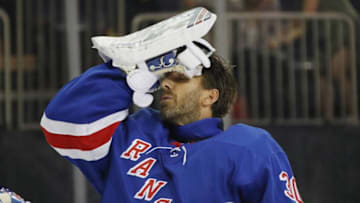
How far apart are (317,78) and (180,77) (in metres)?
1.92

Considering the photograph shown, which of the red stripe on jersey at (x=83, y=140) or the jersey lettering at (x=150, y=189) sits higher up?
the red stripe on jersey at (x=83, y=140)

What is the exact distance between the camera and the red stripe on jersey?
214cm

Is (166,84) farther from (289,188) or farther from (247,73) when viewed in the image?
(247,73)

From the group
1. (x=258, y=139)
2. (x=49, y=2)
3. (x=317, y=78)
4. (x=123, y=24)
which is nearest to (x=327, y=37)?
(x=317, y=78)

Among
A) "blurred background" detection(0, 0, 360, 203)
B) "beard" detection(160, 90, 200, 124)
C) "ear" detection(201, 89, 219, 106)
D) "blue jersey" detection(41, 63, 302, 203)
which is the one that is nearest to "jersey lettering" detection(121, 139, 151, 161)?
"blue jersey" detection(41, 63, 302, 203)

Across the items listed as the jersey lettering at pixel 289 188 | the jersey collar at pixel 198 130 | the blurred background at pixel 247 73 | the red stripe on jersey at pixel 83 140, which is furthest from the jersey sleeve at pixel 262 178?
the blurred background at pixel 247 73

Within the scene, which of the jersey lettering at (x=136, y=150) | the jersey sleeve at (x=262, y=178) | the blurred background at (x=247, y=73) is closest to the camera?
the jersey sleeve at (x=262, y=178)

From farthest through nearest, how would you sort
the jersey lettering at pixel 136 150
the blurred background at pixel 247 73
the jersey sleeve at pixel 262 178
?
1. the blurred background at pixel 247 73
2. the jersey lettering at pixel 136 150
3. the jersey sleeve at pixel 262 178

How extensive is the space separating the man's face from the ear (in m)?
0.02

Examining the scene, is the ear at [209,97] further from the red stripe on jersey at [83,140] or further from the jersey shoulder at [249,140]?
the red stripe on jersey at [83,140]

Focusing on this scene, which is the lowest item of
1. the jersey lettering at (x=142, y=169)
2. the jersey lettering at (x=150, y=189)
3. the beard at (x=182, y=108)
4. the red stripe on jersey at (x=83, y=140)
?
the jersey lettering at (x=150, y=189)

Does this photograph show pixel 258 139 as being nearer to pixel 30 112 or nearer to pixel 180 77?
pixel 180 77

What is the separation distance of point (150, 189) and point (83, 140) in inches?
9.8

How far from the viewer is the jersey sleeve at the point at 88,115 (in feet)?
6.97
